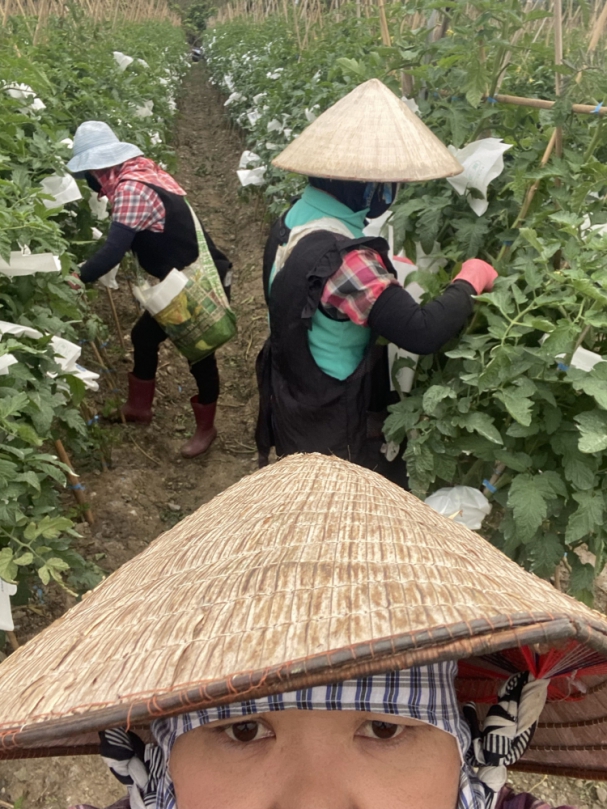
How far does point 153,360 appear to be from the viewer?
332 cm

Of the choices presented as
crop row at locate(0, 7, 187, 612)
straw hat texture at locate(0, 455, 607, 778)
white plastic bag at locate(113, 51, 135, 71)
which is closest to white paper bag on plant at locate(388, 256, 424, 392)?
crop row at locate(0, 7, 187, 612)

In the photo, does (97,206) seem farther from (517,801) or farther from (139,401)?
(517,801)

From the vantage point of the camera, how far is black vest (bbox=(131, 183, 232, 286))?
2.68 metres

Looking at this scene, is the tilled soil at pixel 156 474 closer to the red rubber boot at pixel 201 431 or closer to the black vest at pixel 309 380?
the red rubber boot at pixel 201 431

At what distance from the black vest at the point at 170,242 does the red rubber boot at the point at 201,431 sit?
818mm

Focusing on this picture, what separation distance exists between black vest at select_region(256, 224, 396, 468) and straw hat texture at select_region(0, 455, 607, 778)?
3.26 ft

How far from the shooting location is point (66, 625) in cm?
68

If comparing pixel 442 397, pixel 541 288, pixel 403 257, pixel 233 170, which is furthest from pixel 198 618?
pixel 233 170

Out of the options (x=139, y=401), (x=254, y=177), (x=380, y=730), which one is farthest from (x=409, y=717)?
(x=254, y=177)

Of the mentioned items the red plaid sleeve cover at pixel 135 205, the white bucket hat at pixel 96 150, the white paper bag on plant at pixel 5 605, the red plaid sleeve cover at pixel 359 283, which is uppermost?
the white bucket hat at pixel 96 150

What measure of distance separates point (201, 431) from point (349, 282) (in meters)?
2.05

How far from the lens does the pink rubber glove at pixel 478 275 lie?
159 cm

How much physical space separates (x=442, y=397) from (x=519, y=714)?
86 centimetres

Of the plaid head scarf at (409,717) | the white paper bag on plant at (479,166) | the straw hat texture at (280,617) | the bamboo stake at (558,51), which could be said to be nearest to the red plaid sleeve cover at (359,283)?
the white paper bag on plant at (479,166)
